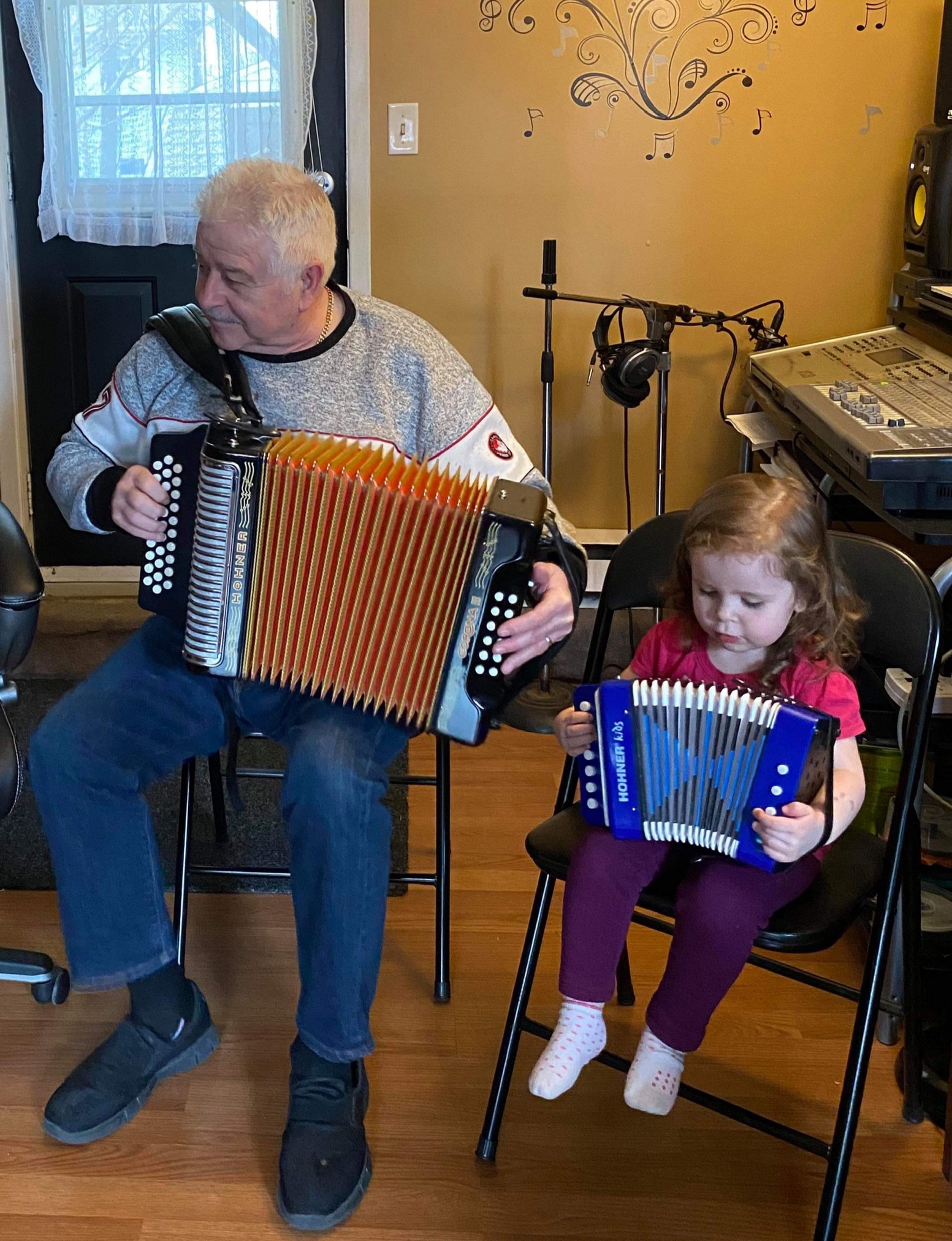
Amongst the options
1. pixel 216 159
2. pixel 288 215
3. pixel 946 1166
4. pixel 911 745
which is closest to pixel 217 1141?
pixel 946 1166

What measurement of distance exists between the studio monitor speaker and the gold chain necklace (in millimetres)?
1440

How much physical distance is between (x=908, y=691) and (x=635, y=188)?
1.87m

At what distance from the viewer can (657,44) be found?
297cm

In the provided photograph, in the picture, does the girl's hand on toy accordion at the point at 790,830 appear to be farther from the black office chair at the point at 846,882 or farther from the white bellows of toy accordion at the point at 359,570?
the white bellows of toy accordion at the point at 359,570

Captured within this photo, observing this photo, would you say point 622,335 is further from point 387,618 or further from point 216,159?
point 387,618

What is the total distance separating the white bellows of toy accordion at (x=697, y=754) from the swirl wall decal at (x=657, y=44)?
85.8 inches

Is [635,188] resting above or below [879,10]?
below

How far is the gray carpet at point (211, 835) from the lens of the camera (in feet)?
7.02

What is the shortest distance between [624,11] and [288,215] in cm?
176

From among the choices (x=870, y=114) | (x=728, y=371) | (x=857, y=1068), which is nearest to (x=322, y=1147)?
(x=857, y=1068)

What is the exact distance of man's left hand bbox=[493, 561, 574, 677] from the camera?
1409 millimetres

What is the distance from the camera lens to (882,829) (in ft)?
6.15

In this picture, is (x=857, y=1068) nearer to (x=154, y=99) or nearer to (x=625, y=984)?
(x=625, y=984)

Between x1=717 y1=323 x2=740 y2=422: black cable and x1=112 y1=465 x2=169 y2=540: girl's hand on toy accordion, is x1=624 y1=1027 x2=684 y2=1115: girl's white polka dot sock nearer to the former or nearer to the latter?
x1=112 y1=465 x2=169 y2=540: girl's hand on toy accordion
